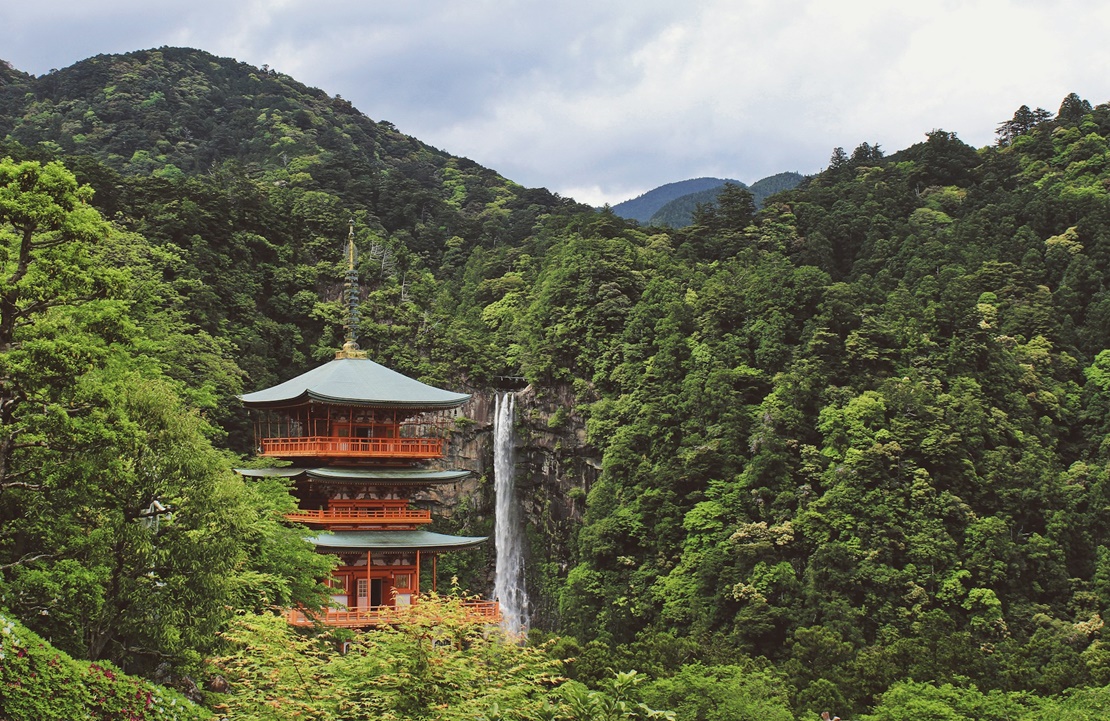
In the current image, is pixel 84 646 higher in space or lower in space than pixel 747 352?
lower

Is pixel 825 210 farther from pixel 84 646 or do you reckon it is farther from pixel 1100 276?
pixel 84 646

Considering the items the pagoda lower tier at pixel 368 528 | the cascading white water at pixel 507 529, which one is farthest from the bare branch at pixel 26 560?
the cascading white water at pixel 507 529

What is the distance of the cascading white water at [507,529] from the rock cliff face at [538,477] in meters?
0.29

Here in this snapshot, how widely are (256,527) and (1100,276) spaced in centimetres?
3311

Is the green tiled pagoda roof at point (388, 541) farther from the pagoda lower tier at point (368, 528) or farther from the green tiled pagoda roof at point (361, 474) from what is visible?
the green tiled pagoda roof at point (361, 474)

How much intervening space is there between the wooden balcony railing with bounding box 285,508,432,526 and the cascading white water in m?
12.1

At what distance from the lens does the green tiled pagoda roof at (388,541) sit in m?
27.3

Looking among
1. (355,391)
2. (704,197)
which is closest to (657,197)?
(704,197)

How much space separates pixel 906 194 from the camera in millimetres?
50719

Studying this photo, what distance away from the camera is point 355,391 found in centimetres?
2862

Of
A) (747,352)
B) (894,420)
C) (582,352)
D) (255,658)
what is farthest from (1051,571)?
(255,658)

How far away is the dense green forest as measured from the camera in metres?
15.3

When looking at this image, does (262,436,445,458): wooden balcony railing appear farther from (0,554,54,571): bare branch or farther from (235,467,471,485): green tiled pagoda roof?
(0,554,54,571): bare branch

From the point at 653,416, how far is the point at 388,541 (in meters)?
13.0
